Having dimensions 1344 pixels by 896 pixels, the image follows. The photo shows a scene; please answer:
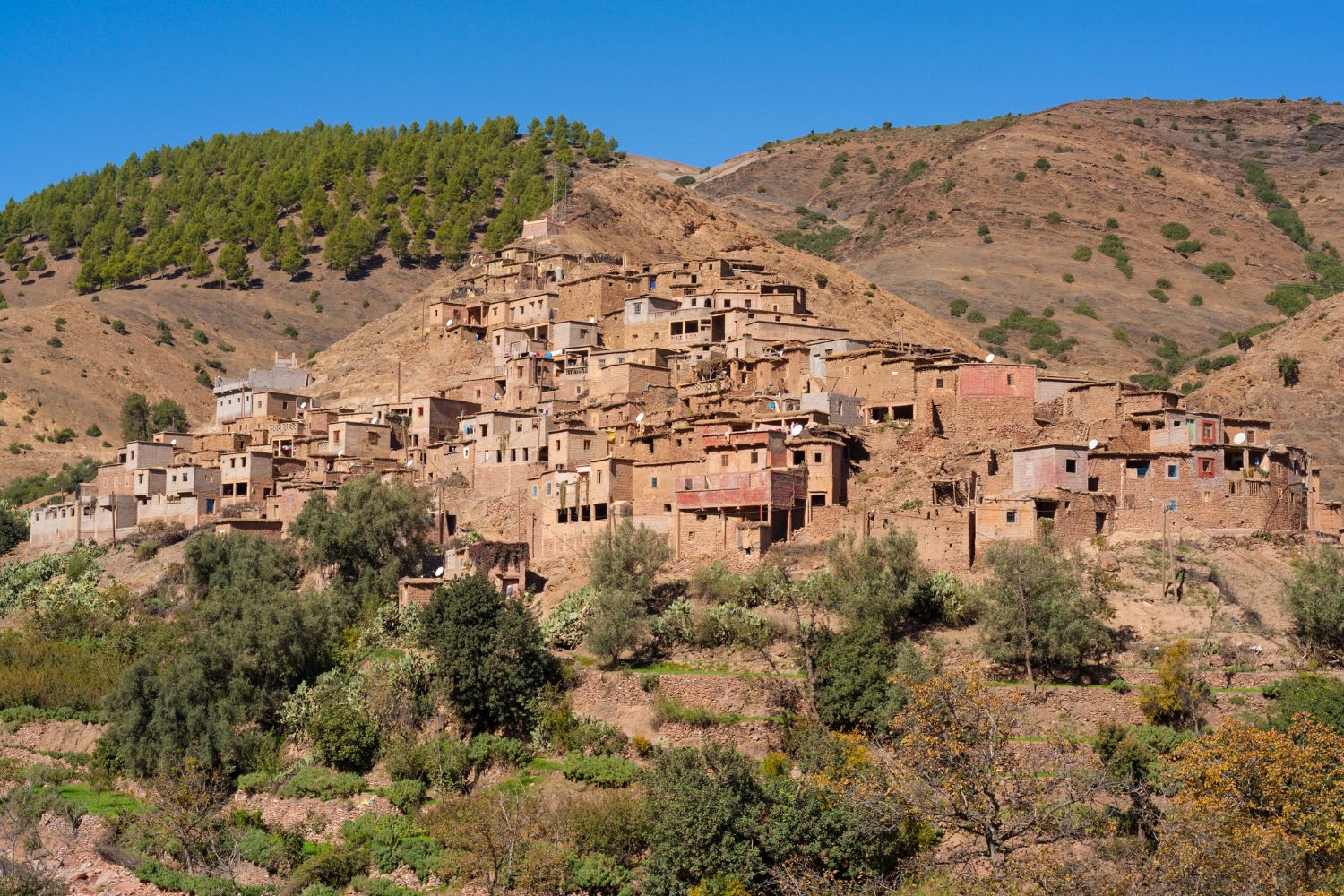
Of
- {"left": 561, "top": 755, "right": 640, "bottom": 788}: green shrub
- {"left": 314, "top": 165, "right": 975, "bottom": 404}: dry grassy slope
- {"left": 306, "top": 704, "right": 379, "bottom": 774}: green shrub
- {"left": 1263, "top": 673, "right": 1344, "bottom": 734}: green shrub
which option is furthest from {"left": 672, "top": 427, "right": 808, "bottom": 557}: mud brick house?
{"left": 314, "top": 165, "right": 975, "bottom": 404}: dry grassy slope

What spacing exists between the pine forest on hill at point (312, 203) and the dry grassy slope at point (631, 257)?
21.4 feet

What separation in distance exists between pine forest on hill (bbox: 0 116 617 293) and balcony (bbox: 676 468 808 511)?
164ft

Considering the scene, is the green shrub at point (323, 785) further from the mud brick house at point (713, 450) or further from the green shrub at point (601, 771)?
the mud brick house at point (713, 450)

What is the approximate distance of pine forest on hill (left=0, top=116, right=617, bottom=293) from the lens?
102m

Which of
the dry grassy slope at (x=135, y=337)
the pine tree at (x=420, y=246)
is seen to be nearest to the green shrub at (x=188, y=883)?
the dry grassy slope at (x=135, y=337)

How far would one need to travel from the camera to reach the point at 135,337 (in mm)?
89312

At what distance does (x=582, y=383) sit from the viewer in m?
53.0

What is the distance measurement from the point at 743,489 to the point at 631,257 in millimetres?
39345

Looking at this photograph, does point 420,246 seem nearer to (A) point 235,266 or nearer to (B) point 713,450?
(A) point 235,266

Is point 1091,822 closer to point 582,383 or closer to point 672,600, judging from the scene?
point 672,600

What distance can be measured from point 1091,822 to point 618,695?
14.3m

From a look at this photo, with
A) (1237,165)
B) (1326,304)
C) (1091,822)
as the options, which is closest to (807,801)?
(1091,822)

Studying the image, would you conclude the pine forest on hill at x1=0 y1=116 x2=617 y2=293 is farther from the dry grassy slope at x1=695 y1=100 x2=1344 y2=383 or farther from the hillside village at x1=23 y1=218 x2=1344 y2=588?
the hillside village at x1=23 y1=218 x2=1344 y2=588

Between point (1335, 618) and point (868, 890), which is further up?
point (1335, 618)
